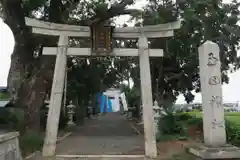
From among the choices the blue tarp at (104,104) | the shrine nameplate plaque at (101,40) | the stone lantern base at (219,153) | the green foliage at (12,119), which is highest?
the shrine nameplate plaque at (101,40)

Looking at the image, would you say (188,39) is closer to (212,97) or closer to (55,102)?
(55,102)

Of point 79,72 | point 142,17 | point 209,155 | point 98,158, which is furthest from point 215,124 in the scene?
point 79,72

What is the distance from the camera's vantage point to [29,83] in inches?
583

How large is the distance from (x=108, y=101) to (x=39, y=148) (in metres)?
51.0

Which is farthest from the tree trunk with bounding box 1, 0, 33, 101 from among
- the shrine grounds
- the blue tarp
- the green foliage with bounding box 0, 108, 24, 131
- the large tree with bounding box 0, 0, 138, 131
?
the blue tarp

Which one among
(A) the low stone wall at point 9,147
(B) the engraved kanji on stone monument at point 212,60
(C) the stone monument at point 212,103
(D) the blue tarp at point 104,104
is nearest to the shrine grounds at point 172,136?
(C) the stone monument at point 212,103

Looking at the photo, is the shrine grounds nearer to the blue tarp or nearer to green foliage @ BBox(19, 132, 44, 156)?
green foliage @ BBox(19, 132, 44, 156)

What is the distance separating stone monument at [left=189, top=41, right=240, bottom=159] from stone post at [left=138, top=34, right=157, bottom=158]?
7.08 feet

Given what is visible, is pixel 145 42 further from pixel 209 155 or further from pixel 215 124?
pixel 209 155

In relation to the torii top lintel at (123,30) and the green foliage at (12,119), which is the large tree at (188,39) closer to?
the torii top lintel at (123,30)

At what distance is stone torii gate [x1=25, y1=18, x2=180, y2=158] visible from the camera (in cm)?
1180

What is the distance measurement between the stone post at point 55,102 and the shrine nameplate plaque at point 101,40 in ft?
3.54

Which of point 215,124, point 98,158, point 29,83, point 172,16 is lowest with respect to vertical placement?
point 98,158

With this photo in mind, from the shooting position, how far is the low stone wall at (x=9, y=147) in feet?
22.7
